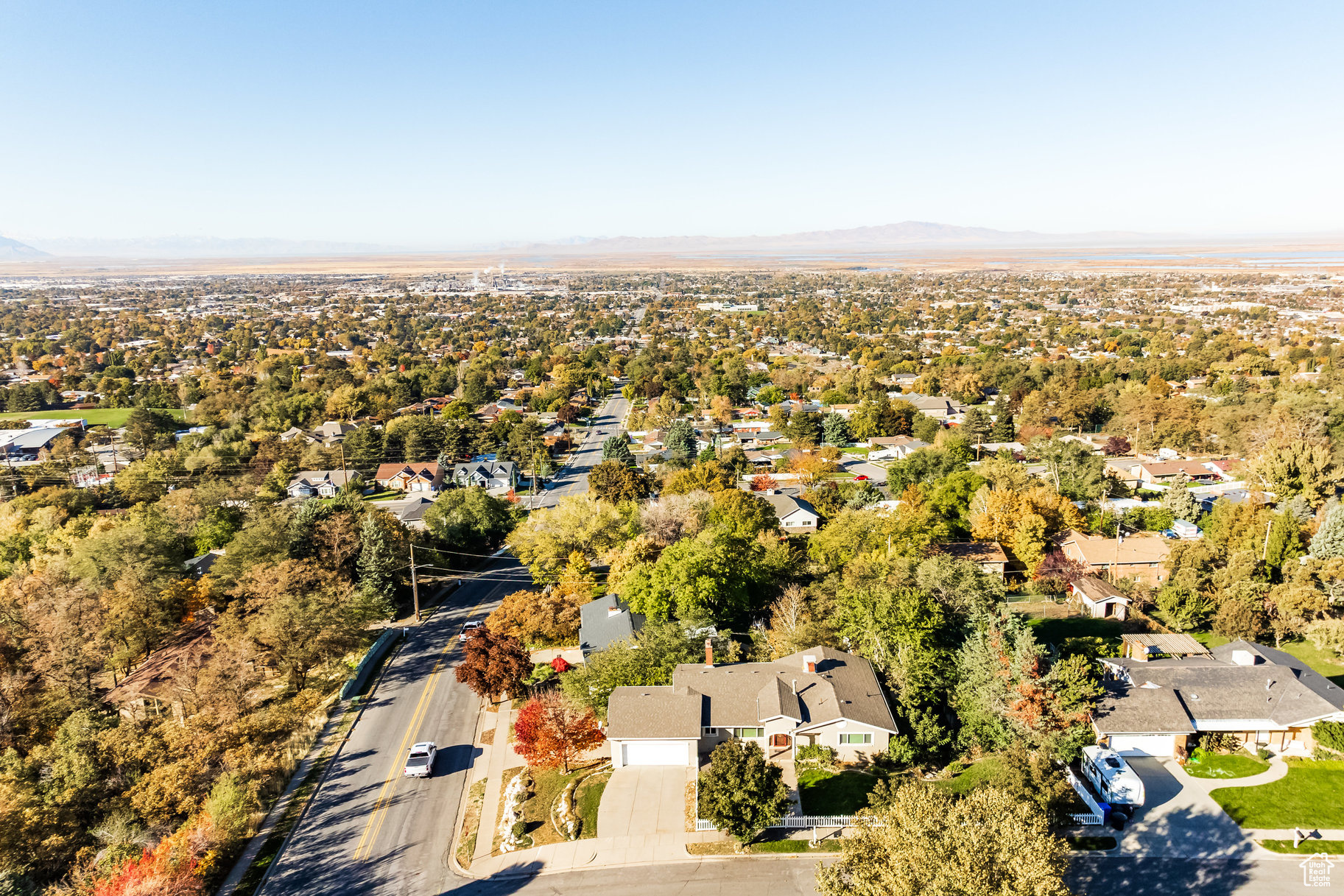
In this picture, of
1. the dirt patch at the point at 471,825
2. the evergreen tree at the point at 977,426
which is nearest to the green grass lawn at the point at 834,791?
the dirt patch at the point at 471,825

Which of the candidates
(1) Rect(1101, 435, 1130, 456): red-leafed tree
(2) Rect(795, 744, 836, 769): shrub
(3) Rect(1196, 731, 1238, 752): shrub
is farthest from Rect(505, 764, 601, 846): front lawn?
(1) Rect(1101, 435, 1130, 456): red-leafed tree

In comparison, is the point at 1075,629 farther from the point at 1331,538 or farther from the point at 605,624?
the point at 605,624

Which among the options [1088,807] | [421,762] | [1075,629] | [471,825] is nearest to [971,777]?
[1088,807]

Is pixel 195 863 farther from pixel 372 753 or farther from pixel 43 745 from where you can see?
pixel 43 745

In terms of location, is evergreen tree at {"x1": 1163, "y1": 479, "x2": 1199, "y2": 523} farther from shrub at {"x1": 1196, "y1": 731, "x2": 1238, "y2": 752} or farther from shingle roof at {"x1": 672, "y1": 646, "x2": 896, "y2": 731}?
shingle roof at {"x1": 672, "y1": 646, "x2": 896, "y2": 731}

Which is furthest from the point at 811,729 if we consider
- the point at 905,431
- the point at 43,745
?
the point at 905,431

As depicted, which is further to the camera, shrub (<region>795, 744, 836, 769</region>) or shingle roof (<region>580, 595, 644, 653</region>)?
shingle roof (<region>580, 595, 644, 653</region>)

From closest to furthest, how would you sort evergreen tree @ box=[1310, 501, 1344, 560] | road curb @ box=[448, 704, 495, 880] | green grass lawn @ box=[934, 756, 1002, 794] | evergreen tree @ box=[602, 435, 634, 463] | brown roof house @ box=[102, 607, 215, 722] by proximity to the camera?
1. road curb @ box=[448, 704, 495, 880]
2. green grass lawn @ box=[934, 756, 1002, 794]
3. brown roof house @ box=[102, 607, 215, 722]
4. evergreen tree @ box=[1310, 501, 1344, 560]
5. evergreen tree @ box=[602, 435, 634, 463]
